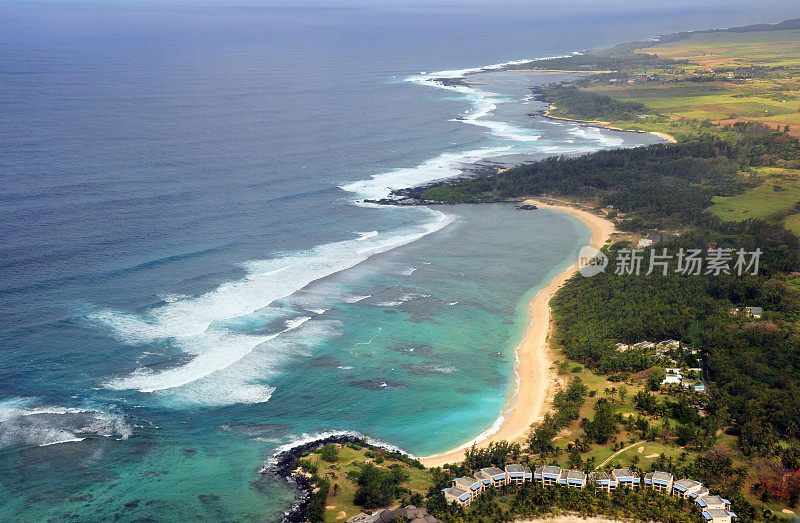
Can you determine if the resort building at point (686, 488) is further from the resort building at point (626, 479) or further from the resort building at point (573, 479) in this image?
the resort building at point (573, 479)

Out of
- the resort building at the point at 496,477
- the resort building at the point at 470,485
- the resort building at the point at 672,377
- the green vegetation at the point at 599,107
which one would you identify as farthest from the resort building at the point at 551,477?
the green vegetation at the point at 599,107

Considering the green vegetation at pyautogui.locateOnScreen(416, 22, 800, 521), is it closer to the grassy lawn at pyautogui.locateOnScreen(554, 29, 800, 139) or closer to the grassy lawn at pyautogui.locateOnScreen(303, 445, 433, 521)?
the grassy lawn at pyautogui.locateOnScreen(303, 445, 433, 521)

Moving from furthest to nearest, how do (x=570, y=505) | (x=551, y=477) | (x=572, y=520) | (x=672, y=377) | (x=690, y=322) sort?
(x=690, y=322), (x=672, y=377), (x=551, y=477), (x=570, y=505), (x=572, y=520)

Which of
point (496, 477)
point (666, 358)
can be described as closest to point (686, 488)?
point (496, 477)

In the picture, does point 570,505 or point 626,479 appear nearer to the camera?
point 570,505

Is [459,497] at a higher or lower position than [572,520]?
higher

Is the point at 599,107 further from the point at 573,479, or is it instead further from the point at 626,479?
the point at 573,479

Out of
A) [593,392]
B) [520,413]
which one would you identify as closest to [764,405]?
[593,392]

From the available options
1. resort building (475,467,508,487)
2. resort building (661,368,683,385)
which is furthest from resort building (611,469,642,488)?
resort building (661,368,683,385)
